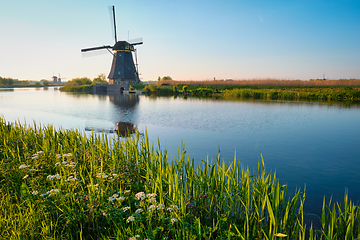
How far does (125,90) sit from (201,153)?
43.3 meters

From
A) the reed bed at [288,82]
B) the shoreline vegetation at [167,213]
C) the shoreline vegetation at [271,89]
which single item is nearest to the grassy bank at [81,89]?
the shoreline vegetation at [271,89]

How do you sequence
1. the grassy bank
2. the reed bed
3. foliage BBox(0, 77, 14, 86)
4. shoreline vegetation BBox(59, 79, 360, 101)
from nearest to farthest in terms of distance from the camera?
1. shoreline vegetation BBox(59, 79, 360, 101)
2. the reed bed
3. the grassy bank
4. foliage BBox(0, 77, 14, 86)

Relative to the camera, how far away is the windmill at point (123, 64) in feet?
145

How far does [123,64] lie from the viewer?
45.7 m

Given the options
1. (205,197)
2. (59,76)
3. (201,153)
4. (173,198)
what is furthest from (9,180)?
(59,76)

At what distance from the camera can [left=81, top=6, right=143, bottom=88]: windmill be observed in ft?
145

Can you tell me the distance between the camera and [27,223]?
3.02 metres

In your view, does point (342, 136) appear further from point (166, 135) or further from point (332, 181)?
point (166, 135)

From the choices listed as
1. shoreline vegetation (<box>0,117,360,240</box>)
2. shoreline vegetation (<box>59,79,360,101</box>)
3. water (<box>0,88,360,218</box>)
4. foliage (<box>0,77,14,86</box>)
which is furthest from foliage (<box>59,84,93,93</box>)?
shoreline vegetation (<box>0,117,360,240</box>)

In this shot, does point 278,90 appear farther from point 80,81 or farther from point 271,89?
point 80,81

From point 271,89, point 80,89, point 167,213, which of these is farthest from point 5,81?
point 167,213

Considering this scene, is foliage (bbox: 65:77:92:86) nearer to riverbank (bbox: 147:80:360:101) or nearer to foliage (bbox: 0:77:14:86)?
foliage (bbox: 0:77:14:86)

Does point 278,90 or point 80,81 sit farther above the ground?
point 80,81

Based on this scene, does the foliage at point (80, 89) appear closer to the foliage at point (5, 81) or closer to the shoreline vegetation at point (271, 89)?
the shoreline vegetation at point (271, 89)
